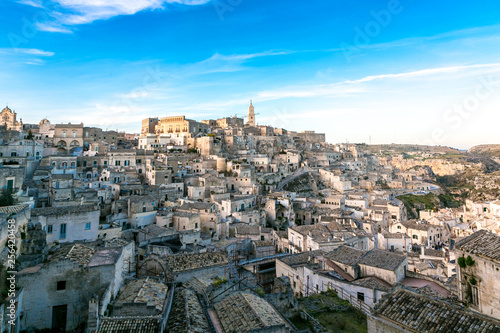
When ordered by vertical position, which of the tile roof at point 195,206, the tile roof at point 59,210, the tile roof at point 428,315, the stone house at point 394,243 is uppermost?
the tile roof at point 59,210

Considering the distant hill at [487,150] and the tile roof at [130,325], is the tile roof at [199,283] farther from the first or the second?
the distant hill at [487,150]

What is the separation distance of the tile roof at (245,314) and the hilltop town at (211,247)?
7 centimetres

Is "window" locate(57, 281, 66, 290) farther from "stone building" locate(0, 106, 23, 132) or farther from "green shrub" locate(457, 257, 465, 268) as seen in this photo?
"stone building" locate(0, 106, 23, 132)

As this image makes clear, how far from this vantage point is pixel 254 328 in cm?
875

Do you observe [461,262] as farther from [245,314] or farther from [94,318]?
[94,318]

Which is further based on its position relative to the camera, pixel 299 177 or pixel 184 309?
pixel 299 177

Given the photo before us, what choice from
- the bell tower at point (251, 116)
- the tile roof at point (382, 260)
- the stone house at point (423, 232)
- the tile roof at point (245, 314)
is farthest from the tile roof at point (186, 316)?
the bell tower at point (251, 116)

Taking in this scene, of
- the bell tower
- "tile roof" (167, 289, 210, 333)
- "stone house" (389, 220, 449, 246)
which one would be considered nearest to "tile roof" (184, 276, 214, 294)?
"tile roof" (167, 289, 210, 333)

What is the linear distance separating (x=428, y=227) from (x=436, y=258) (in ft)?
27.9

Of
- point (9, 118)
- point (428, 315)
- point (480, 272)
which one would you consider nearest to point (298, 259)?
point (480, 272)

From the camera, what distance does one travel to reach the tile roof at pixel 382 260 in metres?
16.7

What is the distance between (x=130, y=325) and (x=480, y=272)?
11.3m

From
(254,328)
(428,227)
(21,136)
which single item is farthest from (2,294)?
(21,136)

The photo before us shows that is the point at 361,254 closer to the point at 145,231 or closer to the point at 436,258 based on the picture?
the point at 436,258
